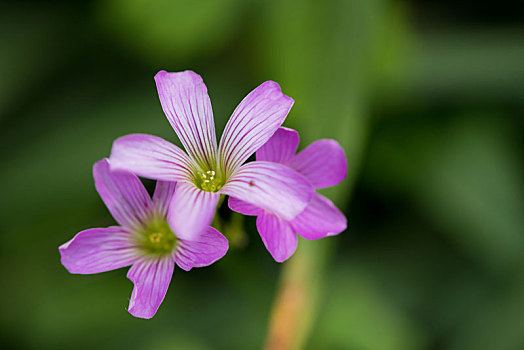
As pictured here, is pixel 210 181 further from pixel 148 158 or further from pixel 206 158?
pixel 148 158

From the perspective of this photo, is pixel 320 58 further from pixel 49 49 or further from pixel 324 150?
pixel 49 49

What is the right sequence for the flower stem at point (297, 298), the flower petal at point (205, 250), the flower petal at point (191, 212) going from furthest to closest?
the flower stem at point (297, 298)
the flower petal at point (205, 250)
the flower petal at point (191, 212)

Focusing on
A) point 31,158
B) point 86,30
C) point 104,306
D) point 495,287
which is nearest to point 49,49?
point 86,30

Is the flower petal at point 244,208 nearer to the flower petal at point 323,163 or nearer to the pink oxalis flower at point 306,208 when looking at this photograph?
the pink oxalis flower at point 306,208

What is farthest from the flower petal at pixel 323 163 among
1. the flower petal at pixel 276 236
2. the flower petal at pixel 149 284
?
the flower petal at pixel 149 284

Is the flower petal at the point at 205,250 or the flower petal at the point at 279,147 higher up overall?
the flower petal at the point at 279,147

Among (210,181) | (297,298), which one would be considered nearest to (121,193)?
(210,181)

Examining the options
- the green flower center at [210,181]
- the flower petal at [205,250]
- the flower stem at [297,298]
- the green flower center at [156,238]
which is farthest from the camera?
the flower stem at [297,298]

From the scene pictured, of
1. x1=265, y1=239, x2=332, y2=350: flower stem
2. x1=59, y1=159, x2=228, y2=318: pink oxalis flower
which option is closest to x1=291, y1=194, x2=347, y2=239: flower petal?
x1=59, y1=159, x2=228, y2=318: pink oxalis flower
